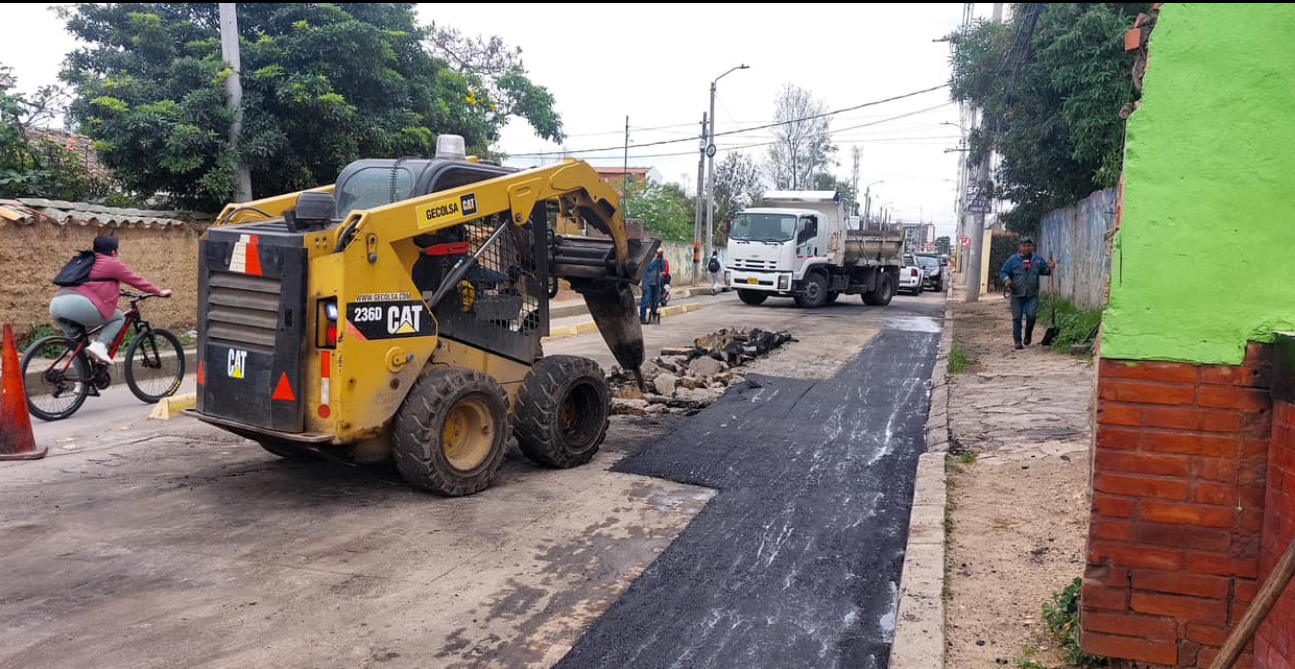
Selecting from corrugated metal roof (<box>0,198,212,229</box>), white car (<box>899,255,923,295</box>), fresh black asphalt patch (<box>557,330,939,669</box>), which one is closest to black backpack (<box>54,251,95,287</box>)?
corrugated metal roof (<box>0,198,212,229</box>)

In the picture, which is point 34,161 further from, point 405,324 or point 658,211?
point 658,211

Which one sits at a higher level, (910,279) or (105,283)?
(910,279)

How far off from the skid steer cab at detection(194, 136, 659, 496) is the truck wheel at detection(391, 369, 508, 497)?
0.01 meters

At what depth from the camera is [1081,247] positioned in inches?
696

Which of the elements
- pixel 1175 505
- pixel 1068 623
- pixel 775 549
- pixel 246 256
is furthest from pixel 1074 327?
pixel 246 256

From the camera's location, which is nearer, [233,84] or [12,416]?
[12,416]

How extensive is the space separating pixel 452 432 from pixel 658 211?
34.9m

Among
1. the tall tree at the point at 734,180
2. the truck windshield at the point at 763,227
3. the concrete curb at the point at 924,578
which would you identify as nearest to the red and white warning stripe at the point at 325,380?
the concrete curb at the point at 924,578

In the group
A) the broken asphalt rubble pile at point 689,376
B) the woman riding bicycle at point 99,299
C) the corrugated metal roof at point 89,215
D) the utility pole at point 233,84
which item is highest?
the utility pole at point 233,84

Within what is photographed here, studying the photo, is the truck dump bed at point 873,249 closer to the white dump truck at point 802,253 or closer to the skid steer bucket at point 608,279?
the white dump truck at point 802,253

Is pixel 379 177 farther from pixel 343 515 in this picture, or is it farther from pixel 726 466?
pixel 726 466

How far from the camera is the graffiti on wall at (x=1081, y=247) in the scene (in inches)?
608

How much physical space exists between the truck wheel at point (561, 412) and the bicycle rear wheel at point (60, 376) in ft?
15.6

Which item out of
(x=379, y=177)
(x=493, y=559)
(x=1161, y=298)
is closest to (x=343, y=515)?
(x=493, y=559)
